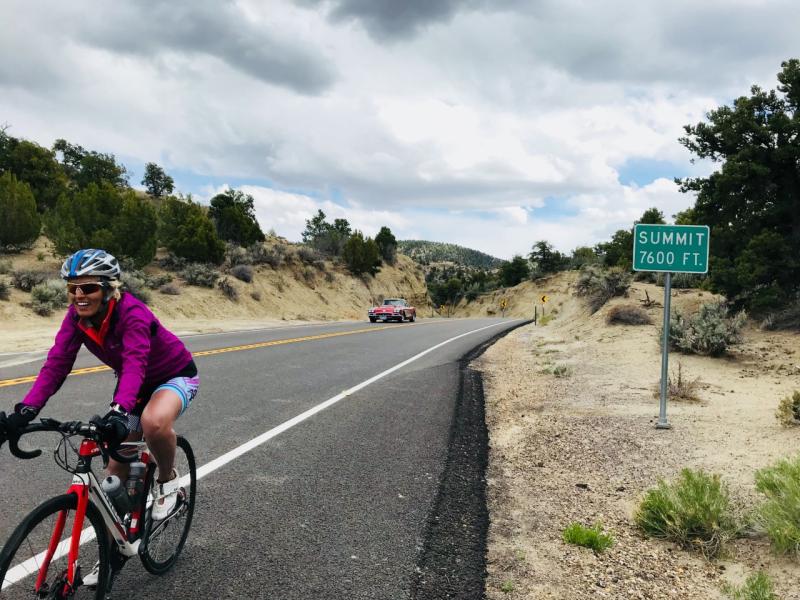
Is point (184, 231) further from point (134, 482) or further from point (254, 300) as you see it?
point (134, 482)

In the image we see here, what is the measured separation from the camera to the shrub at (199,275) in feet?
107

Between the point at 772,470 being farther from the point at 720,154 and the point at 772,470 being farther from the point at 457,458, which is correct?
the point at 720,154

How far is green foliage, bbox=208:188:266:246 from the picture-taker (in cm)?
4584

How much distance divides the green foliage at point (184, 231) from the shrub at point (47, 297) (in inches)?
461

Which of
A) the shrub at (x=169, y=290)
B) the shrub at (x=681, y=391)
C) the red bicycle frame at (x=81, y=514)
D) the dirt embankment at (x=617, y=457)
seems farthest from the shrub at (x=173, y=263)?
the red bicycle frame at (x=81, y=514)

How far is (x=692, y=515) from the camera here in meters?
4.05

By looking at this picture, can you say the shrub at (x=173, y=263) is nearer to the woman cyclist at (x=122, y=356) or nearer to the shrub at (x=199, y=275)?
the shrub at (x=199, y=275)

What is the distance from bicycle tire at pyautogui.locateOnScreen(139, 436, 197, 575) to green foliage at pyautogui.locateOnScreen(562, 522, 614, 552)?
2.71m

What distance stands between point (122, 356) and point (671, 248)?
664 centimetres

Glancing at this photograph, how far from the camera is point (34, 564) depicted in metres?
2.46

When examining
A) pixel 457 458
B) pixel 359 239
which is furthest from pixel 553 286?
pixel 457 458

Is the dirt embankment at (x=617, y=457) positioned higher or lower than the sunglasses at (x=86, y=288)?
lower

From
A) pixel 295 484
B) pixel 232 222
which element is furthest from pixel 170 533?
A: pixel 232 222

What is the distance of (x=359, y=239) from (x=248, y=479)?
51.9 meters
